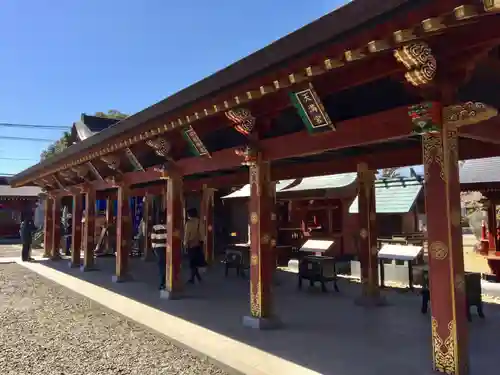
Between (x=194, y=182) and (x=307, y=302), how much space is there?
208 inches

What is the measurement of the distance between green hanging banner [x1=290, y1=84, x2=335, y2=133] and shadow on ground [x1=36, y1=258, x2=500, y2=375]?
7.35ft

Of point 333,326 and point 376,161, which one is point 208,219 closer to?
point 376,161

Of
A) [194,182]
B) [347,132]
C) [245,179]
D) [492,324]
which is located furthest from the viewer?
[194,182]

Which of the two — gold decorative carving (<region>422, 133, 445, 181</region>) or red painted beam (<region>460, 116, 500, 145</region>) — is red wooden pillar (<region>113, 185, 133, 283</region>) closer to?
gold decorative carving (<region>422, 133, 445, 181</region>)

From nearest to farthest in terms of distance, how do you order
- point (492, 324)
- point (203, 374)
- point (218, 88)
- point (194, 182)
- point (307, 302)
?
point (203, 374), point (218, 88), point (492, 324), point (307, 302), point (194, 182)

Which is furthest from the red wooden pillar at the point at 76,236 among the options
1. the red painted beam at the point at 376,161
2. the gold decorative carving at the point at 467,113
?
the gold decorative carving at the point at 467,113

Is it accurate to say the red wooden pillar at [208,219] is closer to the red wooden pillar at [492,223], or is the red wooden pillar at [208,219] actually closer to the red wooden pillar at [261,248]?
the red wooden pillar at [261,248]

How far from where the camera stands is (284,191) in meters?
12.8

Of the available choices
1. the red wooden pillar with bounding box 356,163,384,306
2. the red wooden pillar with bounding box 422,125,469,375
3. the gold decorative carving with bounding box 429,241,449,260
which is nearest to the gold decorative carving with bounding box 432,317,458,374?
the red wooden pillar with bounding box 422,125,469,375

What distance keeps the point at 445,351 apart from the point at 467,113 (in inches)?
73.9

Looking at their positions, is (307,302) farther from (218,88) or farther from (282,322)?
(218,88)

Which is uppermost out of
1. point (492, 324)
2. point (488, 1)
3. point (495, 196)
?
point (488, 1)

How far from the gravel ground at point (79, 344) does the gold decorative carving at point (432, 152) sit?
2.56 meters

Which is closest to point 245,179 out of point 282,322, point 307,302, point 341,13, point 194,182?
point 194,182
